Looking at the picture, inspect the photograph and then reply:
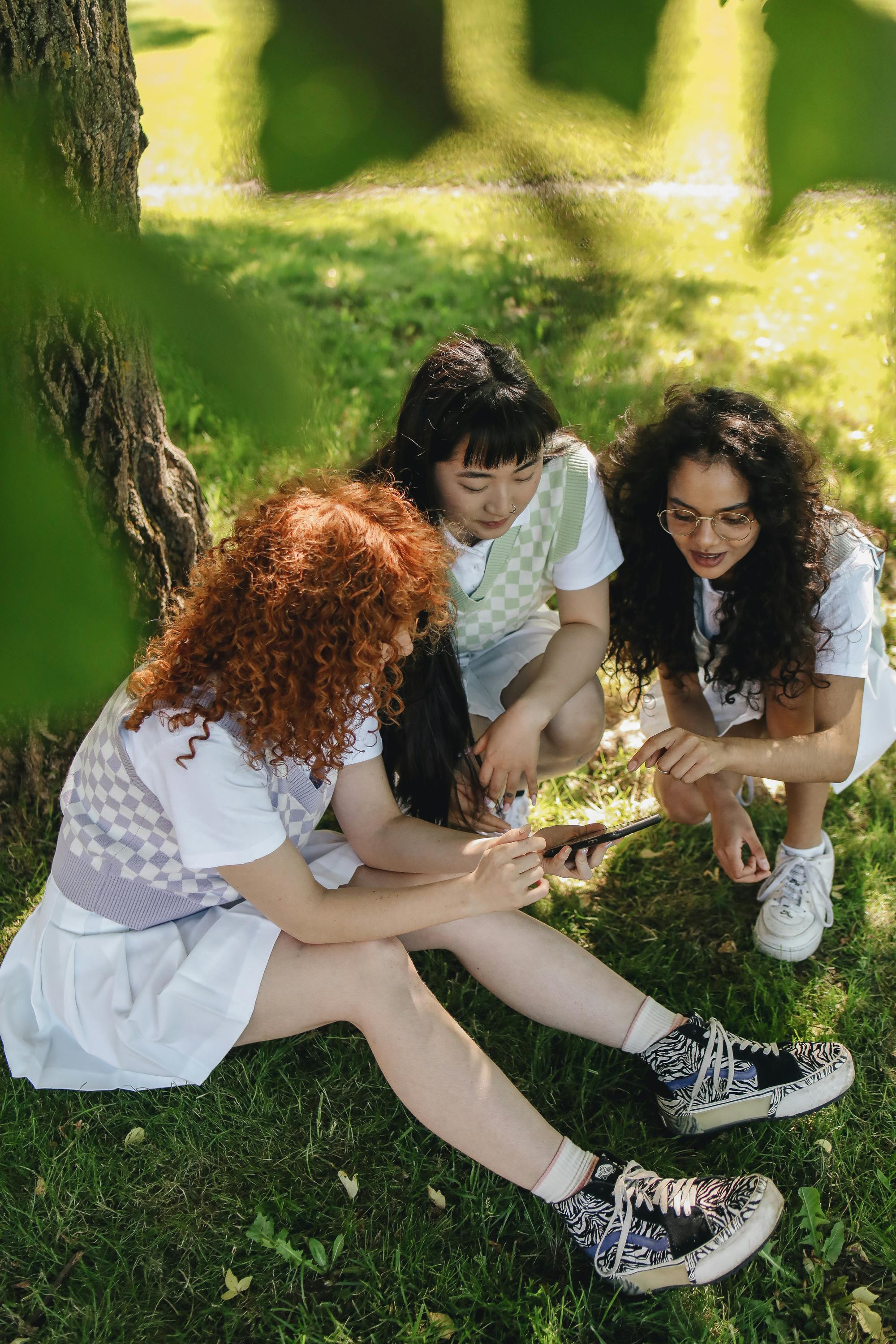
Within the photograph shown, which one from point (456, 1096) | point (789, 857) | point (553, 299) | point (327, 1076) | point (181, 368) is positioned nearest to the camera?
point (181, 368)

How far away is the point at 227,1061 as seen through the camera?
2.01 meters

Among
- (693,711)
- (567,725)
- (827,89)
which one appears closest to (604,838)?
(567,725)

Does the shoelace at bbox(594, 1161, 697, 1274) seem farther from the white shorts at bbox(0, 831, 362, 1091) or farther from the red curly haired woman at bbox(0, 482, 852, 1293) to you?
the white shorts at bbox(0, 831, 362, 1091)

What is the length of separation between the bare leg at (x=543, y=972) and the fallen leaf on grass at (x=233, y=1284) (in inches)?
23.0

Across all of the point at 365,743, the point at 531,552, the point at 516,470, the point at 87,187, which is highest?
the point at 87,187

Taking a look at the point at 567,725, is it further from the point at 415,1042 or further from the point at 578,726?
the point at 415,1042

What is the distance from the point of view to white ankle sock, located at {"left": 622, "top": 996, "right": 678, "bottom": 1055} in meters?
1.92

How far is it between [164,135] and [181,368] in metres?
0.09

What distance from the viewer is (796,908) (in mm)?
2240

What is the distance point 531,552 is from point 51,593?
1.81 m

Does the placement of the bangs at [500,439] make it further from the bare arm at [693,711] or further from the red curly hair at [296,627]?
the bare arm at [693,711]

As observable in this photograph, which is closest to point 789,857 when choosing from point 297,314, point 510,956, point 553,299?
point 510,956

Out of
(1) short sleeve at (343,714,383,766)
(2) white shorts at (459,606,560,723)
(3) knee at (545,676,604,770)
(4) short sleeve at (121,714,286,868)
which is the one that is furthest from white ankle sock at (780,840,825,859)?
(4) short sleeve at (121,714,286,868)

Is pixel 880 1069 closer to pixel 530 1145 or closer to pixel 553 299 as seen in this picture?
pixel 530 1145
